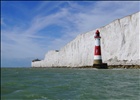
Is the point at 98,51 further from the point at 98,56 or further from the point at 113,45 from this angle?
the point at 113,45

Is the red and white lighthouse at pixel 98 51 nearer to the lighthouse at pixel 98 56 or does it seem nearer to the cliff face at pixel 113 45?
the lighthouse at pixel 98 56

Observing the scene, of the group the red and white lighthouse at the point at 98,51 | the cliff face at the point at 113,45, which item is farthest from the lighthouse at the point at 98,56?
the cliff face at the point at 113,45

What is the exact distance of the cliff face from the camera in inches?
1203

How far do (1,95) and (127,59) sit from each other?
2447 centimetres

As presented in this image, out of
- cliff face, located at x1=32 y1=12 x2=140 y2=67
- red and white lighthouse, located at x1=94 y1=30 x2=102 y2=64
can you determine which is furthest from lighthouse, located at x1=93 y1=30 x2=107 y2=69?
cliff face, located at x1=32 y1=12 x2=140 y2=67

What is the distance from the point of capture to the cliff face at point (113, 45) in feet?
100

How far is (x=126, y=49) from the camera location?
31609 mm

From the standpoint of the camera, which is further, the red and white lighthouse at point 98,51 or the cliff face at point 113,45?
the red and white lighthouse at point 98,51

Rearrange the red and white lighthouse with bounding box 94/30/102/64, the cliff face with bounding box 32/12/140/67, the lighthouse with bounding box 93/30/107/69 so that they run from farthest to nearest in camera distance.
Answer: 1. the red and white lighthouse with bounding box 94/30/102/64
2. the lighthouse with bounding box 93/30/107/69
3. the cliff face with bounding box 32/12/140/67

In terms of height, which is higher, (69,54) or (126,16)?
(126,16)

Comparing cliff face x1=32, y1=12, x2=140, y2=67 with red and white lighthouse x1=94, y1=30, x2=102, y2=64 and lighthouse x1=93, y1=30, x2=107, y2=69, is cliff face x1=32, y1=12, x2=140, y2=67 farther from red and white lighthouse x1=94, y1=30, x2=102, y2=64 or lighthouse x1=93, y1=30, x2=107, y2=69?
red and white lighthouse x1=94, y1=30, x2=102, y2=64

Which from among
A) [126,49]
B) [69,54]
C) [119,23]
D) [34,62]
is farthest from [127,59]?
[34,62]

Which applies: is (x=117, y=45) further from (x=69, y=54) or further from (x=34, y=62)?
(x=34, y=62)

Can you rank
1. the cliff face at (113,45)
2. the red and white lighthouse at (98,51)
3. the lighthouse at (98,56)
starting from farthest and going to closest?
the red and white lighthouse at (98,51) < the lighthouse at (98,56) < the cliff face at (113,45)
